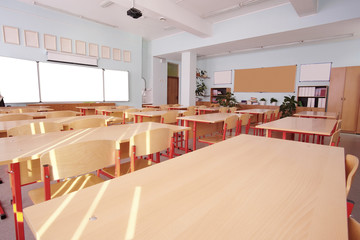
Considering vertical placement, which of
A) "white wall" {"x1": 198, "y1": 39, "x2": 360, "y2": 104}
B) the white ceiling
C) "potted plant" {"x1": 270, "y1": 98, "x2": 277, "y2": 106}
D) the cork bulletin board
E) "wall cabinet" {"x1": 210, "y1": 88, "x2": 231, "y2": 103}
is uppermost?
the white ceiling

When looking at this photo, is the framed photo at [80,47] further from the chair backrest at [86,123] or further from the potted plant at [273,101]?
the potted plant at [273,101]

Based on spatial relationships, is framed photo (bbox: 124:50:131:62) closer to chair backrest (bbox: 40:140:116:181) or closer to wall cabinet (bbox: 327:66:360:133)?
wall cabinet (bbox: 327:66:360:133)

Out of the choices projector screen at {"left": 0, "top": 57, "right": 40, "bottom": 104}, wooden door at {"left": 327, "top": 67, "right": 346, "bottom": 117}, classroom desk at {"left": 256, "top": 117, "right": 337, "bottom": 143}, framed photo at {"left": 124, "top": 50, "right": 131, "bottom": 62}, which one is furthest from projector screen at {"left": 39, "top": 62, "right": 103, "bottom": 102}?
wooden door at {"left": 327, "top": 67, "right": 346, "bottom": 117}

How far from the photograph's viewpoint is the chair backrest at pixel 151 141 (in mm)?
1613

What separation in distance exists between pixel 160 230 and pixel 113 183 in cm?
35

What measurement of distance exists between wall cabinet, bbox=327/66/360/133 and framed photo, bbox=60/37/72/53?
8773mm

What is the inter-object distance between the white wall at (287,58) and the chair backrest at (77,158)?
27.7ft

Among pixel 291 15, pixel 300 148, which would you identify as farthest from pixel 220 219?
pixel 291 15

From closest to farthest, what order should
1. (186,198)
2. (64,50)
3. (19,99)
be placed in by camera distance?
1. (186,198)
2. (19,99)
3. (64,50)

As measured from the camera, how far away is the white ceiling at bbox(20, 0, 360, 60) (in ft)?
17.2

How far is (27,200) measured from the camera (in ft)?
7.06

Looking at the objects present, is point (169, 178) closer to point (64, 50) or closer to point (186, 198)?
point (186, 198)

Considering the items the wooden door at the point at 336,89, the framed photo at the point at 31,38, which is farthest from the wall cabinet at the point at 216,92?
the framed photo at the point at 31,38

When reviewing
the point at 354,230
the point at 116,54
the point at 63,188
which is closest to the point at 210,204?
the point at 354,230
